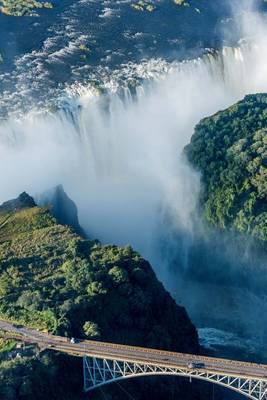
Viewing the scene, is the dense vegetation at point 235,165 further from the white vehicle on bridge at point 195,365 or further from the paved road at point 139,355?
the white vehicle on bridge at point 195,365

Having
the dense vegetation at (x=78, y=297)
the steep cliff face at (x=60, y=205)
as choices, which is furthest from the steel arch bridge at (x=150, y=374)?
the steep cliff face at (x=60, y=205)

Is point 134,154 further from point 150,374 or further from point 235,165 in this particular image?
point 150,374

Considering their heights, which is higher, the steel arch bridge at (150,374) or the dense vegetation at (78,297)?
the dense vegetation at (78,297)

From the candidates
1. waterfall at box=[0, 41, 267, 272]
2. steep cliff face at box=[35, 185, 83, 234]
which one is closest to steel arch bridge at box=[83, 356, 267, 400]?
steep cliff face at box=[35, 185, 83, 234]

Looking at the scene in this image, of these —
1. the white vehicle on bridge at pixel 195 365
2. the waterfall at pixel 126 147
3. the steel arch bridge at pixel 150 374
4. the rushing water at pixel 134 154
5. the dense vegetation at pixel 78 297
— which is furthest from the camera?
the waterfall at pixel 126 147

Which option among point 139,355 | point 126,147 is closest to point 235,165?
point 126,147

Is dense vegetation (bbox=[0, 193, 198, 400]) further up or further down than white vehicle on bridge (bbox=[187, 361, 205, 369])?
further up

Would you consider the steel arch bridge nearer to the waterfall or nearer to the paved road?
the paved road
